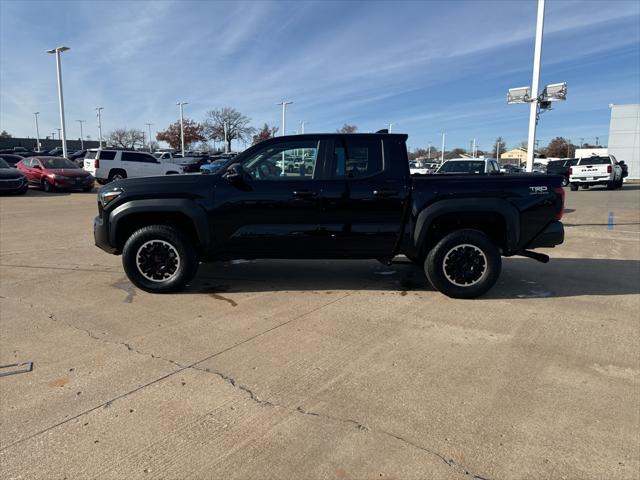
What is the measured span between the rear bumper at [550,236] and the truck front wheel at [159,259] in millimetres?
3977

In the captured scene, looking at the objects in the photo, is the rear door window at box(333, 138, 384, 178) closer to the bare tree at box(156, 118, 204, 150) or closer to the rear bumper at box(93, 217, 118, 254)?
the rear bumper at box(93, 217, 118, 254)

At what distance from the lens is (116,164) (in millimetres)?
21672

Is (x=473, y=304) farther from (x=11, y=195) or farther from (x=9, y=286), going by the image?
(x=11, y=195)

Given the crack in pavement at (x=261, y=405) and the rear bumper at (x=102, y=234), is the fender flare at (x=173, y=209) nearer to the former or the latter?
the rear bumper at (x=102, y=234)

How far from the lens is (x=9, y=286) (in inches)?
214

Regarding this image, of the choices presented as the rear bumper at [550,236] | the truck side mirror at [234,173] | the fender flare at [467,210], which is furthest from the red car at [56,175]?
the rear bumper at [550,236]

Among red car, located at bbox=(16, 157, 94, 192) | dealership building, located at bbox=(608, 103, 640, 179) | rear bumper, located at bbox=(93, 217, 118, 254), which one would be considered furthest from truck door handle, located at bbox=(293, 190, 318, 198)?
dealership building, located at bbox=(608, 103, 640, 179)

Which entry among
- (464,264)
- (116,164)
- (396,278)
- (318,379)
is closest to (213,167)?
(116,164)

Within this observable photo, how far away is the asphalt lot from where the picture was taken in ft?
7.89

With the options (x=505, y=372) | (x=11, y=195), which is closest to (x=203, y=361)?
(x=505, y=372)

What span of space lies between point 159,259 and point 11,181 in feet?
54.0

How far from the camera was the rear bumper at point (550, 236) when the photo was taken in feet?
16.8

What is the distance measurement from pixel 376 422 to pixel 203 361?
4.92 ft

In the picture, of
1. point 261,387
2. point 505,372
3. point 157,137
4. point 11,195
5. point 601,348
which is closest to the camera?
point 261,387
